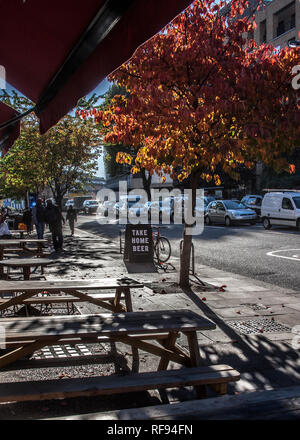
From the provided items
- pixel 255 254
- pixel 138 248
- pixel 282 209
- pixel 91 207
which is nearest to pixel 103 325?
pixel 138 248

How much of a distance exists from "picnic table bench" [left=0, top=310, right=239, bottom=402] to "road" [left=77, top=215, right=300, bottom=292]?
607cm

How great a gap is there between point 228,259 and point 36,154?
37.5 ft

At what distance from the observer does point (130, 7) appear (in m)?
2.87

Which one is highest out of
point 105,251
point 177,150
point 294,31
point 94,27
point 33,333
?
point 294,31

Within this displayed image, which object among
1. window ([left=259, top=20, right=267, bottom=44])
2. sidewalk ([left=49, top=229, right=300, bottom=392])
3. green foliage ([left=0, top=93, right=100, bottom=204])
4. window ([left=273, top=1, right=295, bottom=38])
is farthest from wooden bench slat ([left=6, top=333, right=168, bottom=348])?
window ([left=259, top=20, right=267, bottom=44])

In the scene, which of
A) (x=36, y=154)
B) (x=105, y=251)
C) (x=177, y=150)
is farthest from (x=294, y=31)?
(x=177, y=150)

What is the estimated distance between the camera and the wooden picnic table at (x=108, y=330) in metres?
3.35

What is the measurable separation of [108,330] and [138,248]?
821 cm

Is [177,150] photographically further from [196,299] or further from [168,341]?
[168,341]

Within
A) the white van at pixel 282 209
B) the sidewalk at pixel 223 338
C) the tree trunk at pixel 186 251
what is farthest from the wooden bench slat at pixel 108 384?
the white van at pixel 282 209

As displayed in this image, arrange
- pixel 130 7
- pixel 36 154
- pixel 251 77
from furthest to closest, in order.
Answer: pixel 36 154, pixel 251 77, pixel 130 7

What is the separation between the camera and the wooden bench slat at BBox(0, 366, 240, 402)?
2.93 meters

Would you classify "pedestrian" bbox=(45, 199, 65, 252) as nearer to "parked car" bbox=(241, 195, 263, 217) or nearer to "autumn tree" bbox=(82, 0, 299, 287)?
"autumn tree" bbox=(82, 0, 299, 287)

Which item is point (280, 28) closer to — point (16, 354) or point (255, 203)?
point (255, 203)
